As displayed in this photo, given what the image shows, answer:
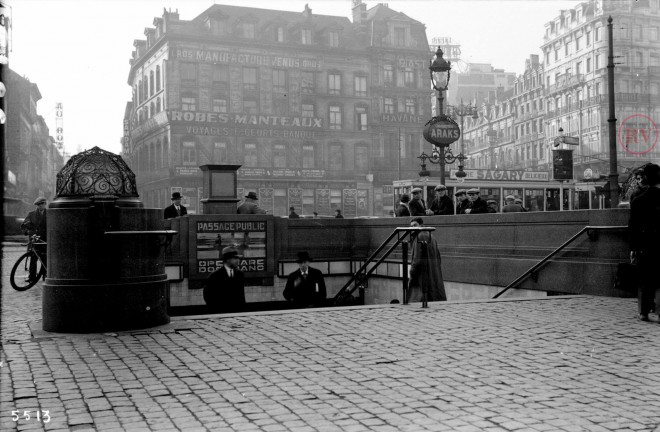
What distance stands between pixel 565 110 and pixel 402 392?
55.8 m

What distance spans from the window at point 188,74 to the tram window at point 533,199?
121 feet

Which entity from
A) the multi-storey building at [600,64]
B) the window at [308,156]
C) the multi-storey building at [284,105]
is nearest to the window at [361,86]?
the multi-storey building at [284,105]

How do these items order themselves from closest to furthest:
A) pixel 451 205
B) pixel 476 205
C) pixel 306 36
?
pixel 476 205 < pixel 451 205 < pixel 306 36

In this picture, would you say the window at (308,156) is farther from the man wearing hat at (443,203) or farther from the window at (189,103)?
the man wearing hat at (443,203)

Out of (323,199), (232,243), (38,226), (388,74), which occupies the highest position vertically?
(388,74)

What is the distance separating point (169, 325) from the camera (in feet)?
28.8

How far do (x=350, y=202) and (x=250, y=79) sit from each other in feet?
46.1

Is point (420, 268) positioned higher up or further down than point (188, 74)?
further down

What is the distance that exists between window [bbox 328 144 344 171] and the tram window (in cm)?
3474

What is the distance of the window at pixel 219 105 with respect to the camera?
60.8m

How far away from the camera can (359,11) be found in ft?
235

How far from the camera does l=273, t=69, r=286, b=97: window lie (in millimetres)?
64062

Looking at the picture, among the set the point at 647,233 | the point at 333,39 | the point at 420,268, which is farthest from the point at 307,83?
the point at 647,233

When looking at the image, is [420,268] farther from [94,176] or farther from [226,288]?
[94,176]
